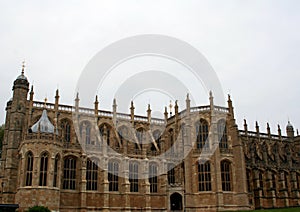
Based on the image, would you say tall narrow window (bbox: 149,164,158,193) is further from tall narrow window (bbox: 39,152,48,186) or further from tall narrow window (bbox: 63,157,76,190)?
tall narrow window (bbox: 39,152,48,186)

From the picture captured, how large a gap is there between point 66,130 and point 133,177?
12.3 m

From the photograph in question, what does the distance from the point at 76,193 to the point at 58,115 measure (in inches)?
487

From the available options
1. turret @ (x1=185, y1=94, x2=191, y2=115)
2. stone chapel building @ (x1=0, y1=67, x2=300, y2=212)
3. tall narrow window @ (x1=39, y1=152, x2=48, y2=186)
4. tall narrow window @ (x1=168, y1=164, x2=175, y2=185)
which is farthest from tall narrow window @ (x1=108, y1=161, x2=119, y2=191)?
turret @ (x1=185, y1=94, x2=191, y2=115)

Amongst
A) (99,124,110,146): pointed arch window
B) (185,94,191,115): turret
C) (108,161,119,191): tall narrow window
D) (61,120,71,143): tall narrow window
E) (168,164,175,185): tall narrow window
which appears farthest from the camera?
(185,94,191,115): turret

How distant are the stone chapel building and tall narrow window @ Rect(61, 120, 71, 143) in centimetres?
15

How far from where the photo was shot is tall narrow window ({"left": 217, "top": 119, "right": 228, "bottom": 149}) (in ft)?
172

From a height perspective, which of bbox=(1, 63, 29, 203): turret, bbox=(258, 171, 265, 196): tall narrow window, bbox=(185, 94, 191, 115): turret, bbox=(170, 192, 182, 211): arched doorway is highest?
bbox=(185, 94, 191, 115): turret

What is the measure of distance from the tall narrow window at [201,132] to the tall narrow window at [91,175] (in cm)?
1611

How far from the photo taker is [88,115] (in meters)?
53.2

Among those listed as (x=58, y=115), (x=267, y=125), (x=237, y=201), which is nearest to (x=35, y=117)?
(x=58, y=115)

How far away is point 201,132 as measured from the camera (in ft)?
173

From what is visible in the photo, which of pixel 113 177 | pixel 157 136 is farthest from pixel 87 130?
pixel 157 136

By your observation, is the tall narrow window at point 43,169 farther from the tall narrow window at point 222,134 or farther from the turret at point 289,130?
the turret at point 289,130

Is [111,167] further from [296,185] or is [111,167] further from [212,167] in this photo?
[296,185]
